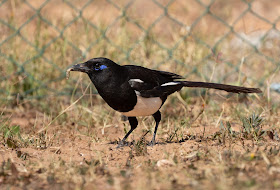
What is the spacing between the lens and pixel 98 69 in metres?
3.98

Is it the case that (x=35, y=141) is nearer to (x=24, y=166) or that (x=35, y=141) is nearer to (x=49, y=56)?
(x=24, y=166)

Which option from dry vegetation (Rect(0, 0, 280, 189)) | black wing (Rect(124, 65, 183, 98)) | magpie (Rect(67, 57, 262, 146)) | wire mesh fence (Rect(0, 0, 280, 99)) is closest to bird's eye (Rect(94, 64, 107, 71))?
magpie (Rect(67, 57, 262, 146))

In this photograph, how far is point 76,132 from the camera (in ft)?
15.1

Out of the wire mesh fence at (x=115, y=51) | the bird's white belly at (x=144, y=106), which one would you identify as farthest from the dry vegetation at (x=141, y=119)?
the bird's white belly at (x=144, y=106)

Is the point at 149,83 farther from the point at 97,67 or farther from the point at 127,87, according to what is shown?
Answer: the point at 97,67

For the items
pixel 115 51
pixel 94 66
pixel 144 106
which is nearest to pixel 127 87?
pixel 144 106

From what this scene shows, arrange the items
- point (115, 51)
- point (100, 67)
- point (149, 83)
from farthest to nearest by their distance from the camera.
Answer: point (115, 51) → point (149, 83) → point (100, 67)

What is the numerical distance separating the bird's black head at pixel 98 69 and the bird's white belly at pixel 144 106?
0.31m

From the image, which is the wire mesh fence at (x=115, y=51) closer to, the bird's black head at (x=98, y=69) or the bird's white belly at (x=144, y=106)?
the bird's white belly at (x=144, y=106)

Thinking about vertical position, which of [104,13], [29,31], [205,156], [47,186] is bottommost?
[47,186]

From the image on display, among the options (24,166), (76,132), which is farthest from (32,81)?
(24,166)

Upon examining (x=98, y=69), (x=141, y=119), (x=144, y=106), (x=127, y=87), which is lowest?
(x=141, y=119)

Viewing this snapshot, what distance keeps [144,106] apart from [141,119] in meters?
0.90

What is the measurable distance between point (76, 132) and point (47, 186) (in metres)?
1.64
